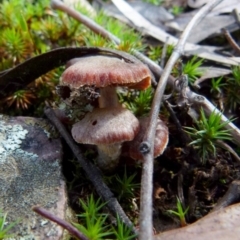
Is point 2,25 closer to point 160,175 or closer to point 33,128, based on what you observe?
point 33,128

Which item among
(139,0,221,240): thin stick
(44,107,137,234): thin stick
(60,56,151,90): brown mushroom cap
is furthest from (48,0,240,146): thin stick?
(44,107,137,234): thin stick

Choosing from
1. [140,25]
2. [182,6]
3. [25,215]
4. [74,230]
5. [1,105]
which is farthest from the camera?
[182,6]

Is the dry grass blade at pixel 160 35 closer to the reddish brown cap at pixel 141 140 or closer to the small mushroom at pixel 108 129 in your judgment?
the reddish brown cap at pixel 141 140

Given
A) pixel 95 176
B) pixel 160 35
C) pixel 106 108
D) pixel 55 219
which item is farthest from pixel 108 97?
pixel 160 35

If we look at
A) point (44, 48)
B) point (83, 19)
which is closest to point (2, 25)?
point (44, 48)

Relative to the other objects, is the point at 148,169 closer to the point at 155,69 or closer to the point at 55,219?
the point at 55,219

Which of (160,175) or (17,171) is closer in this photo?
(17,171)

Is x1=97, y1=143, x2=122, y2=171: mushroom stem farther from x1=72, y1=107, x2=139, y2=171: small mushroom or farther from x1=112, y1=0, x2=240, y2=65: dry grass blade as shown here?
x1=112, y1=0, x2=240, y2=65: dry grass blade

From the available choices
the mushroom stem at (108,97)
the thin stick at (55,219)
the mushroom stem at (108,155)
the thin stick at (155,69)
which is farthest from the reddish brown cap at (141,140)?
the thin stick at (55,219)
